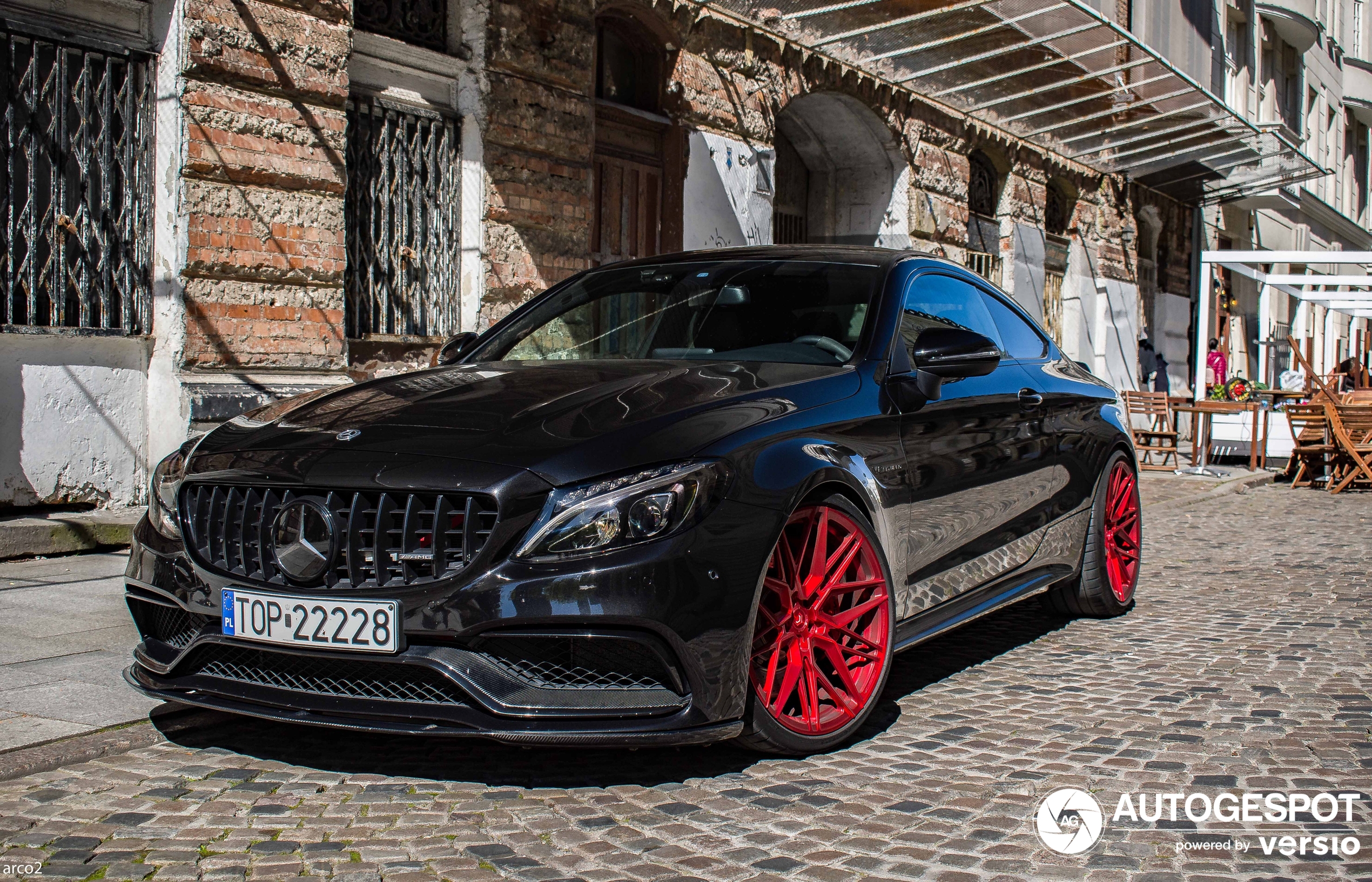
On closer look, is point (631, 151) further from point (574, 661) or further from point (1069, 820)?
point (1069, 820)

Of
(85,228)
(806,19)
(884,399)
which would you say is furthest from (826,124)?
(884,399)

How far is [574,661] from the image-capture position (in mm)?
3096

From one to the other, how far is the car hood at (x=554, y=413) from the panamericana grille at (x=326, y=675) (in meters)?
0.53

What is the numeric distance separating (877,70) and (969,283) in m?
9.70

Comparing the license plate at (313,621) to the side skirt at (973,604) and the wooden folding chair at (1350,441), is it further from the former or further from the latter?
the wooden folding chair at (1350,441)

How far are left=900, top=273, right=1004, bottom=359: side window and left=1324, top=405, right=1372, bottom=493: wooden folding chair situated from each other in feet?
33.9

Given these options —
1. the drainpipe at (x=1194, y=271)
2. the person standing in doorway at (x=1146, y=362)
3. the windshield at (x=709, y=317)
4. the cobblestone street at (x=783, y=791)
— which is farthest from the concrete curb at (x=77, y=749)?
the drainpipe at (x=1194, y=271)

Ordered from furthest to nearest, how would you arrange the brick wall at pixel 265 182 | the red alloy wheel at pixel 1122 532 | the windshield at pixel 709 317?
the brick wall at pixel 265 182 < the red alloy wheel at pixel 1122 532 < the windshield at pixel 709 317

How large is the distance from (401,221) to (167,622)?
6.18 meters

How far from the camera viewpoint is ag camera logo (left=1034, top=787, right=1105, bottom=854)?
3027 millimetres

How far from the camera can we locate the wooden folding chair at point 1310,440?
14.6 m

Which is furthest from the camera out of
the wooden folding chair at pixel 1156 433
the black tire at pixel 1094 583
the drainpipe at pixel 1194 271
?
the drainpipe at pixel 1194 271

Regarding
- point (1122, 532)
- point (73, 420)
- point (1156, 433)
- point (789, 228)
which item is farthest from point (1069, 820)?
point (1156, 433)

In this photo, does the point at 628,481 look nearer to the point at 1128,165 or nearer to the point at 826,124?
the point at 826,124
